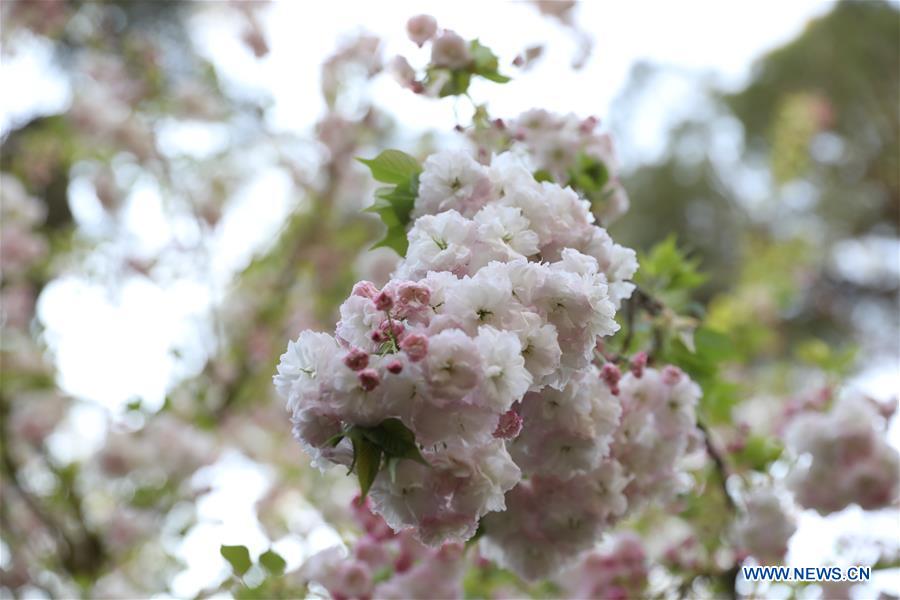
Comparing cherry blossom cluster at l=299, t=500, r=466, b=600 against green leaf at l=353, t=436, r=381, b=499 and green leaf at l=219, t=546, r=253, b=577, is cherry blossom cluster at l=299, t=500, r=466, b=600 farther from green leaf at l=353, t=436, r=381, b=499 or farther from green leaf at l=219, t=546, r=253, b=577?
green leaf at l=353, t=436, r=381, b=499

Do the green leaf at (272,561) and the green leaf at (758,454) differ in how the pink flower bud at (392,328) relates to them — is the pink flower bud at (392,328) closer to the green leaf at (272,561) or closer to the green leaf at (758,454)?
the green leaf at (272,561)

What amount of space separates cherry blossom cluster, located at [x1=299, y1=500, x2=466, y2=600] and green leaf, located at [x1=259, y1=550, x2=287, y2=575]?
3.4 inches

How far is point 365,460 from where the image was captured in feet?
2.19

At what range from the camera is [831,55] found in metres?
7.98

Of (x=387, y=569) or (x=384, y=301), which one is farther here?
(x=387, y=569)

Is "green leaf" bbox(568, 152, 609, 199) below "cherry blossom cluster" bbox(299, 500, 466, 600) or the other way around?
the other way around

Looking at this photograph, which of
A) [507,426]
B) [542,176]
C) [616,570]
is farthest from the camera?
[616,570]

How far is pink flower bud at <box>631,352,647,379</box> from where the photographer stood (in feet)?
3.31

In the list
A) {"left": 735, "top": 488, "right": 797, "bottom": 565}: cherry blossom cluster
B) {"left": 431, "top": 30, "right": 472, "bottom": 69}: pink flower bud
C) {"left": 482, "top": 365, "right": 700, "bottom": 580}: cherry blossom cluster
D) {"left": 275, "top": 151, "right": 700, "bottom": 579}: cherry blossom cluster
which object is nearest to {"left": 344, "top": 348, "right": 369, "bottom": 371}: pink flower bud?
{"left": 275, "top": 151, "right": 700, "bottom": 579}: cherry blossom cluster

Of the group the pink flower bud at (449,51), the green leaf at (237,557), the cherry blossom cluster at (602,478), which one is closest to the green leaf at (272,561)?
the green leaf at (237,557)

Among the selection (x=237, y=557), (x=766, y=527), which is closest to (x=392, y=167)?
(x=237, y=557)

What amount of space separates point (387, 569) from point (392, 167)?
26.8 inches

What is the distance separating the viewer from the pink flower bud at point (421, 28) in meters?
1.12

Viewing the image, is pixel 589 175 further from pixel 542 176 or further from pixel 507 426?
pixel 507 426
